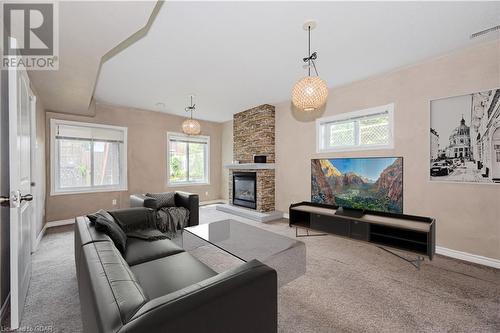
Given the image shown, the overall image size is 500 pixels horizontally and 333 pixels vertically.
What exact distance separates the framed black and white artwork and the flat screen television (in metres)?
0.51

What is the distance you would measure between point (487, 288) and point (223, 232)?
2.97m

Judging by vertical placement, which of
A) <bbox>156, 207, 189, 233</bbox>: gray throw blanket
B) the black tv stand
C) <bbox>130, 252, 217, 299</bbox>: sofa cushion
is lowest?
<bbox>156, 207, 189, 233</bbox>: gray throw blanket

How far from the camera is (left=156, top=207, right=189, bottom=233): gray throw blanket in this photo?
3670mm

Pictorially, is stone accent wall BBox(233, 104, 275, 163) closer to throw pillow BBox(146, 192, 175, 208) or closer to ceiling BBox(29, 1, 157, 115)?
throw pillow BBox(146, 192, 175, 208)

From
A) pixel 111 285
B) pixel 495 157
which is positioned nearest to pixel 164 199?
pixel 111 285

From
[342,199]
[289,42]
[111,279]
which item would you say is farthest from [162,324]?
[342,199]

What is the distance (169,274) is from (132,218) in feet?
4.52

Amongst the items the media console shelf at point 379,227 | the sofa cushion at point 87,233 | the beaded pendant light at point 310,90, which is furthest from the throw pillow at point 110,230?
the media console shelf at point 379,227

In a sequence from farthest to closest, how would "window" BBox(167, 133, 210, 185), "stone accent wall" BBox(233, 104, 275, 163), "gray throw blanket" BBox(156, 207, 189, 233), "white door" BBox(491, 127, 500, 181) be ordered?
"window" BBox(167, 133, 210, 185)
"stone accent wall" BBox(233, 104, 275, 163)
"gray throw blanket" BBox(156, 207, 189, 233)
"white door" BBox(491, 127, 500, 181)

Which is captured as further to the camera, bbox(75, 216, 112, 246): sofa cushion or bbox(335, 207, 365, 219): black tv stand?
bbox(335, 207, 365, 219): black tv stand

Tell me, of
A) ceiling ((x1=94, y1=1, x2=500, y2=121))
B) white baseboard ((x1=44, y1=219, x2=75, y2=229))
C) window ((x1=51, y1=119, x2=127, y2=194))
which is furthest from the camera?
window ((x1=51, y1=119, x2=127, y2=194))

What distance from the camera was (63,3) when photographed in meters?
1.52

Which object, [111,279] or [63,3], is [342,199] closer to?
[111,279]

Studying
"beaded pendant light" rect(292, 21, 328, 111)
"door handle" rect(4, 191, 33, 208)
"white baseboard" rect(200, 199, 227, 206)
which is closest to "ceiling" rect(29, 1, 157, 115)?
"door handle" rect(4, 191, 33, 208)
